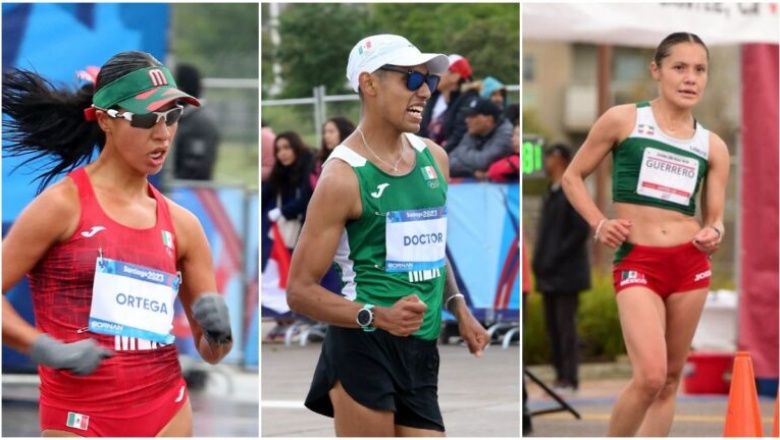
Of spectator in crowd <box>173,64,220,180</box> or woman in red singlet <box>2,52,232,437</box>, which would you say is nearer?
woman in red singlet <box>2,52,232,437</box>

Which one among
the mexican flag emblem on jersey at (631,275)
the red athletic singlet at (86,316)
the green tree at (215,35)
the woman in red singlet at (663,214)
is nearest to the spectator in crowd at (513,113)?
the woman in red singlet at (663,214)

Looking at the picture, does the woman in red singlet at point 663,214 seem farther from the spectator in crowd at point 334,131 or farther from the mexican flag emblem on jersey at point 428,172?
the mexican flag emblem on jersey at point 428,172

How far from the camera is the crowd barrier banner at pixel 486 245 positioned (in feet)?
28.7

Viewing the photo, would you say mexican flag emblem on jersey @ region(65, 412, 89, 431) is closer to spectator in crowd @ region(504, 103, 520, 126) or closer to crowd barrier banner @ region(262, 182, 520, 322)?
crowd barrier banner @ region(262, 182, 520, 322)

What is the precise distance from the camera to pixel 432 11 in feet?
30.7

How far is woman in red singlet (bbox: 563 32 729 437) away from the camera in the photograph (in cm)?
699

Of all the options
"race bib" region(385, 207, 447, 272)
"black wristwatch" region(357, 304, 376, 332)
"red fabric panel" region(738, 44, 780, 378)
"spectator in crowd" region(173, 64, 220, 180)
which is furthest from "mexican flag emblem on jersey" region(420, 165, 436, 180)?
"spectator in crowd" region(173, 64, 220, 180)

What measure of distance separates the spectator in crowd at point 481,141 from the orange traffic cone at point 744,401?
2167 mm

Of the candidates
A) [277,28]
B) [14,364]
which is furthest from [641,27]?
[14,364]

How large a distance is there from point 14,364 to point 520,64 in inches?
177

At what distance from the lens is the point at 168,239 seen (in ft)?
15.6

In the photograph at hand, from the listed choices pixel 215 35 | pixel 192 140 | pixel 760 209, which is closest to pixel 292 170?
pixel 760 209

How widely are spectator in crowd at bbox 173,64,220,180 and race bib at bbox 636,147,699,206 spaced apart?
716 cm

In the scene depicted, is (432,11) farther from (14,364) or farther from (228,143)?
(228,143)
